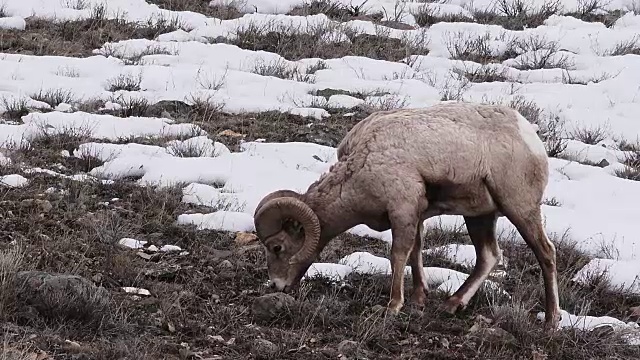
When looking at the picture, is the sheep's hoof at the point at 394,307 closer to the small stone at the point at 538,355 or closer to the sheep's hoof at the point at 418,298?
the sheep's hoof at the point at 418,298

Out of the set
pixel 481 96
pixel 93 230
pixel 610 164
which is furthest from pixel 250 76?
pixel 93 230

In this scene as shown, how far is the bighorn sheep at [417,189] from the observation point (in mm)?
6574

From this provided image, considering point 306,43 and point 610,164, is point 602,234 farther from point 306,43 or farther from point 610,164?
point 306,43

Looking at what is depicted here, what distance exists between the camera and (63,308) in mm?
5758

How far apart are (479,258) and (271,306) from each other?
5.47 feet

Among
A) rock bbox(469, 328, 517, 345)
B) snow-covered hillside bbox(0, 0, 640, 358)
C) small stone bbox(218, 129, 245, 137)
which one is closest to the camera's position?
rock bbox(469, 328, 517, 345)

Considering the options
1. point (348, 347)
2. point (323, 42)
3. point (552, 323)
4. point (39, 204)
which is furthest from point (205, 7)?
point (348, 347)

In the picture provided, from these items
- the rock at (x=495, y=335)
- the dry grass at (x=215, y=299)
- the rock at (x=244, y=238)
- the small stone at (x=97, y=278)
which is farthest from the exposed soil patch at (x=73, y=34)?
the rock at (x=495, y=335)

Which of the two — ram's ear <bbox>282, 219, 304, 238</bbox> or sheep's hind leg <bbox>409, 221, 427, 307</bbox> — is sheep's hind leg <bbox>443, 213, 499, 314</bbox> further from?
ram's ear <bbox>282, 219, 304, 238</bbox>

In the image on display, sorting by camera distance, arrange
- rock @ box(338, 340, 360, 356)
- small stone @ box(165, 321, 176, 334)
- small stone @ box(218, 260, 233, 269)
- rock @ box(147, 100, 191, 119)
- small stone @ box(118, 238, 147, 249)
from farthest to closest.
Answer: rock @ box(147, 100, 191, 119) → small stone @ box(118, 238, 147, 249) → small stone @ box(218, 260, 233, 269) → small stone @ box(165, 321, 176, 334) → rock @ box(338, 340, 360, 356)

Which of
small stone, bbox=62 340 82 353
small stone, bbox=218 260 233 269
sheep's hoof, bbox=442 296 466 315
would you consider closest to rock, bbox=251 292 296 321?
small stone, bbox=218 260 233 269

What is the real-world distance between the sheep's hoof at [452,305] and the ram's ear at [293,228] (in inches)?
44.1

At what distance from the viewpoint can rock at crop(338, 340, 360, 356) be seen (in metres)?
5.87

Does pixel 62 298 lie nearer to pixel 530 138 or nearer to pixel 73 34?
pixel 530 138
